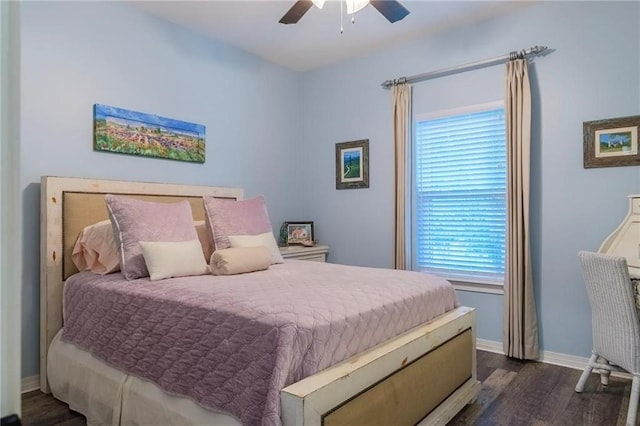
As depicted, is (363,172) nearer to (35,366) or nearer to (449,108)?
(449,108)

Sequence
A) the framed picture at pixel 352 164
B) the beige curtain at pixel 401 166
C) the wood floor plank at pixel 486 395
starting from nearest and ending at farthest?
the wood floor plank at pixel 486 395
the beige curtain at pixel 401 166
the framed picture at pixel 352 164

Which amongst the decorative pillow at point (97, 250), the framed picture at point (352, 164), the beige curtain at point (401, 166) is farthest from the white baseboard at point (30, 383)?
the framed picture at point (352, 164)

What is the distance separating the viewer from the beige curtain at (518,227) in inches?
122

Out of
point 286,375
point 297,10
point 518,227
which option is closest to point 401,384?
point 286,375

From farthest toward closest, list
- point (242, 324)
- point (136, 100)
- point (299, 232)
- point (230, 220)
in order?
point (299, 232)
point (136, 100)
point (230, 220)
point (242, 324)

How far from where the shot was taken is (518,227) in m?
3.12

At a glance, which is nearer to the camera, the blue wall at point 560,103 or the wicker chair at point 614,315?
the wicker chair at point 614,315

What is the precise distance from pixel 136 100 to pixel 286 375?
8.55ft

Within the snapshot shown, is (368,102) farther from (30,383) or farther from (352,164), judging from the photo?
(30,383)

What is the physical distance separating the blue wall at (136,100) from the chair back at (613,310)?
2.90 m

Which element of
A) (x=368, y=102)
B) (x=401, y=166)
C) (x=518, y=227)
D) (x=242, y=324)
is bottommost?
(x=242, y=324)

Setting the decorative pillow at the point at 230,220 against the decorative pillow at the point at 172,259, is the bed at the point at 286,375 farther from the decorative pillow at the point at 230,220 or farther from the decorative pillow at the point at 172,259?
the decorative pillow at the point at 230,220

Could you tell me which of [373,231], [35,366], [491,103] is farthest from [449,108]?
[35,366]

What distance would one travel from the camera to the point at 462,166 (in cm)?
358
